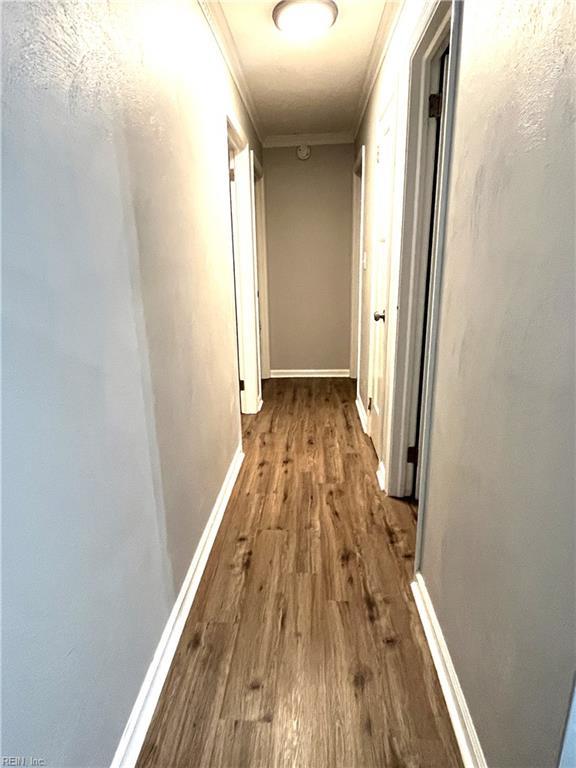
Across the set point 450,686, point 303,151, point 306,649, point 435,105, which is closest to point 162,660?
point 306,649

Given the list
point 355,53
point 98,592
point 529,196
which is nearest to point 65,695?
point 98,592

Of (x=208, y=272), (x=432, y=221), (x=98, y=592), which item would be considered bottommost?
(x=98, y=592)

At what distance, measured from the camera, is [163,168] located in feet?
4.57

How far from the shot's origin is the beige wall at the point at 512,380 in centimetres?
69

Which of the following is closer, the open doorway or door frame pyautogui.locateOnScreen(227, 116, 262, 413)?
the open doorway

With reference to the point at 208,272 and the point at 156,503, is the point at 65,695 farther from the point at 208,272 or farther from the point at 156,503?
the point at 208,272

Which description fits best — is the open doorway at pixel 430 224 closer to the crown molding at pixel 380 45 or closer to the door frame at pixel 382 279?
the door frame at pixel 382 279

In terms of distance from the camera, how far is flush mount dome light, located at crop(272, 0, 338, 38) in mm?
1856

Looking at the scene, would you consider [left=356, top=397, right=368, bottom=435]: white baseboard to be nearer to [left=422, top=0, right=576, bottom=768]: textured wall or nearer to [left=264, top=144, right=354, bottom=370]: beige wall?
[left=264, top=144, right=354, bottom=370]: beige wall

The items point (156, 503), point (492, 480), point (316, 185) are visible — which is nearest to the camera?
point (492, 480)

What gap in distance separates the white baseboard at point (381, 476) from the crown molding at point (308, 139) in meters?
3.16

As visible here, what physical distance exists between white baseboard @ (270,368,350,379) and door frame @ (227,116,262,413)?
109 centimetres

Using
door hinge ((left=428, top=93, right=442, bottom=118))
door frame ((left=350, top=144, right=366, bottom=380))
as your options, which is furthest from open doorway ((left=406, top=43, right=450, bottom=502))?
door frame ((left=350, top=144, right=366, bottom=380))

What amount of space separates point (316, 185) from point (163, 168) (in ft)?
10.3
